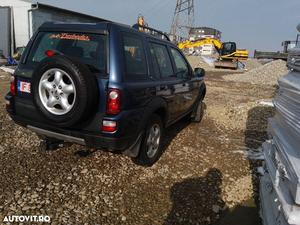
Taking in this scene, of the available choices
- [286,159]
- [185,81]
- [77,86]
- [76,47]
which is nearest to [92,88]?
[77,86]

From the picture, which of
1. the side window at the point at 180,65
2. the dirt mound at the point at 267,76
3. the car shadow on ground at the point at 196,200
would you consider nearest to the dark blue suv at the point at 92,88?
the car shadow on ground at the point at 196,200

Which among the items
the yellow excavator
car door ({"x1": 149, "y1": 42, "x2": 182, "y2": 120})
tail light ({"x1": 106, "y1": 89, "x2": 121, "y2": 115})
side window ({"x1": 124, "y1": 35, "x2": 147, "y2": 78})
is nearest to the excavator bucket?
the yellow excavator

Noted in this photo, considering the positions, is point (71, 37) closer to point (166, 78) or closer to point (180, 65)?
point (166, 78)

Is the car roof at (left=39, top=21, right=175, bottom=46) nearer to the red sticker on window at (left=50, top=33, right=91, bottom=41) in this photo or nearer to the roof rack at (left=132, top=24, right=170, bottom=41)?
the red sticker on window at (left=50, top=33, right=91, bottom=41)

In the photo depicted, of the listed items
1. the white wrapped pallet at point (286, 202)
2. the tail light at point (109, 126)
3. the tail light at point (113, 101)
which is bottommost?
the white wrapped pallet at point (286, 202)

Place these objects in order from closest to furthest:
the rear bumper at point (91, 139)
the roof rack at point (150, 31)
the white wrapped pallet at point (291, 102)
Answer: the white wrapped pallet at point (291, 102), the rear bumper at point (91, 139), the roof rack at point (150, 31)

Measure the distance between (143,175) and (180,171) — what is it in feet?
1.93

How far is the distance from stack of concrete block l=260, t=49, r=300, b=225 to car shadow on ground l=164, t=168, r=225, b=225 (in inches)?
25.7

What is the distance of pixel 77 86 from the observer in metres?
2.87

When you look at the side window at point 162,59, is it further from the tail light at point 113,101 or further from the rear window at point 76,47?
the tail light at point 113,101

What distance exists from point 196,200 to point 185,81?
2424mm

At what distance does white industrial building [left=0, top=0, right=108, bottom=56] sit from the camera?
20.7 metres

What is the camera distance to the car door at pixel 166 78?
13.1 feet

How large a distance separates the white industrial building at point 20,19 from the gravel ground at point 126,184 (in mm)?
18158
